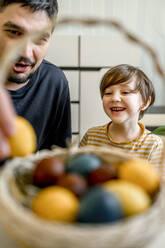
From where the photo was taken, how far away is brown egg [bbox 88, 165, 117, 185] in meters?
0.46

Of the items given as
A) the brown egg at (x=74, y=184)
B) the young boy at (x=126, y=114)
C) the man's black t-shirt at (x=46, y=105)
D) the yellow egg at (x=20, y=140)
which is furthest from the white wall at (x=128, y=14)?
the brown egg at (x=74, y=184)

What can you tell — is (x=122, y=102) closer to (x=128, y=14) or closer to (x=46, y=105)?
(x=46, y=105)

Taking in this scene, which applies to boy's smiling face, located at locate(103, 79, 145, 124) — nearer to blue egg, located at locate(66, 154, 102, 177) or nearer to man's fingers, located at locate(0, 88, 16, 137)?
blue egg, located at locate(66, 154, 102, 177)

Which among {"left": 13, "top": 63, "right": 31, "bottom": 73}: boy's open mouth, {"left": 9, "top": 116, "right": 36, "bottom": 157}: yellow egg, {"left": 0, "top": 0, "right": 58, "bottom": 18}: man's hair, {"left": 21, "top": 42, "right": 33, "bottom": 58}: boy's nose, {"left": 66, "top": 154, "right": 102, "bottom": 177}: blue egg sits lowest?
{"left": 66, "top": 154, "right": 102, "bottom": 177}: blue egg

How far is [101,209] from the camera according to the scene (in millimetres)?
360

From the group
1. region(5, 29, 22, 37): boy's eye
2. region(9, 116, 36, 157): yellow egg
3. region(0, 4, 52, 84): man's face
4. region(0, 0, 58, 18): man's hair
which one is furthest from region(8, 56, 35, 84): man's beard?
region(9, 116, 36, 157): yellow egg

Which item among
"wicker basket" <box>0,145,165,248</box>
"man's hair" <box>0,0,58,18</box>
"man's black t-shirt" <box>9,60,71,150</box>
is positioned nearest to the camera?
"wicker basket" <box>0,145,165,248</box>

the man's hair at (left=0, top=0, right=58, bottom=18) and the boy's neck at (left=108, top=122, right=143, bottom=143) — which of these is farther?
the boy's neck at (left=108, top=122, right=143, bottom=143)

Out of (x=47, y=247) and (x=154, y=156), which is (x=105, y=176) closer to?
(x=47, y=247)

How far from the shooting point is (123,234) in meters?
0.33

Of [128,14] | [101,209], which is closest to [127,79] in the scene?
[101,209]

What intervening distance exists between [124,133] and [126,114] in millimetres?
109

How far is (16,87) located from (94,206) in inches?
41.2

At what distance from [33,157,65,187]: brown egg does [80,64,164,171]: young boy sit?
2.54ft
